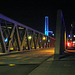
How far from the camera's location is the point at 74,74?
7160mm

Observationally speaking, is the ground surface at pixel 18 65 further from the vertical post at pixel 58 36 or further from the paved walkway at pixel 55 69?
the vertical post at pixel 58 36

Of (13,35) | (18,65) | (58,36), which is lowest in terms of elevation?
(18,65)

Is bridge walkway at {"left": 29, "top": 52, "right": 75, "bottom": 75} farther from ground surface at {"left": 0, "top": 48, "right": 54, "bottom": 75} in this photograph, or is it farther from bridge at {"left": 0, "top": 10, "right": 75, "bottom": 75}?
ground surface at {"left": 0, "top": 48, "right": 54, "bottom": 75}

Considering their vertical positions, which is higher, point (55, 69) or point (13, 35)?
point (13, 35)

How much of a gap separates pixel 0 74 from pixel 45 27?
368 ft

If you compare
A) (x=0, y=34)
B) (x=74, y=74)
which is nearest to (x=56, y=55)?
(x=74, y=74)

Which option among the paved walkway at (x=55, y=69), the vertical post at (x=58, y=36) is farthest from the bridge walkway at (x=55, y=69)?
the vertical post at (x=58, y=36)

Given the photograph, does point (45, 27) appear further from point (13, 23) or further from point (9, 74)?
point (9, 74)

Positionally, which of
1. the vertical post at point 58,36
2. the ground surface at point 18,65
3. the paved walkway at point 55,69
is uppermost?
the vertical post at point 58,36

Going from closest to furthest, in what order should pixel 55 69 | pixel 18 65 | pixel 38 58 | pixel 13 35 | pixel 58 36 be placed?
1. pixel 55 69
2. pixel 18 65
3. pixel 58 36
4. pixel 38 58
5. pixel 13 35

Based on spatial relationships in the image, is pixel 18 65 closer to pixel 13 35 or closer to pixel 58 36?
pixel 58 36

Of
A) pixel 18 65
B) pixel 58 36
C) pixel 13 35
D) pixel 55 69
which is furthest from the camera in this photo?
pixel 13 35

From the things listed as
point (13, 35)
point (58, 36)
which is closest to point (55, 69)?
point (58, 36)

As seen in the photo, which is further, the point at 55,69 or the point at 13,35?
the point at 13,35
